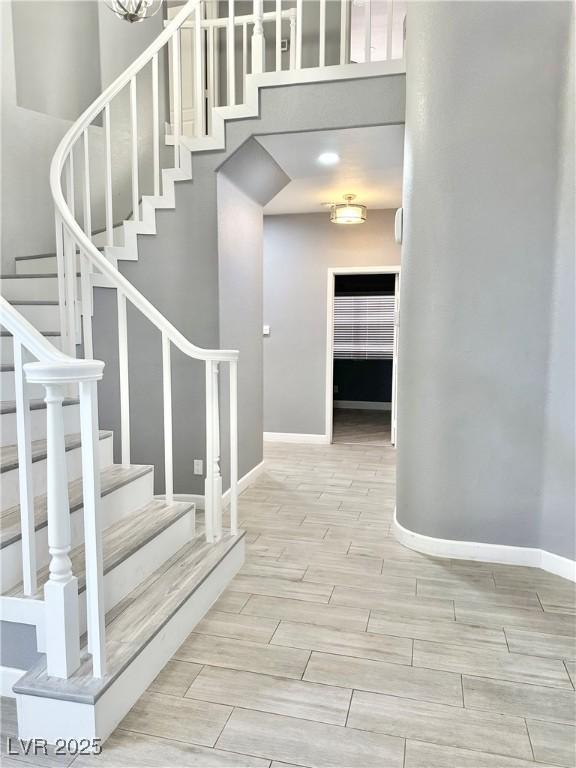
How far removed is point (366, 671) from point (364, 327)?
6.23 meters

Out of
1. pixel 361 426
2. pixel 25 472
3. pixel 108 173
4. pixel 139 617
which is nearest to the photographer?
pixel 25 472

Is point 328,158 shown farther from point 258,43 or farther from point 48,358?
point 48,358

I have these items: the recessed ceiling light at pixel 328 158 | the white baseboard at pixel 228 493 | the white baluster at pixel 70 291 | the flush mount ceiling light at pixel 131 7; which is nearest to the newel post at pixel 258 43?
the recessed ceiling light at pixel 328 158

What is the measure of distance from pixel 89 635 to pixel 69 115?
401 cm

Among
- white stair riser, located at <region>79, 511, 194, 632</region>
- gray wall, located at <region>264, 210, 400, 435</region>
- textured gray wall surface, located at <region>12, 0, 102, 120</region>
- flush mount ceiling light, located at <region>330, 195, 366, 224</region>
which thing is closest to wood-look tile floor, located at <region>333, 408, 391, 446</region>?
gray wall, located at <region>264, 210, 400, 435</region>

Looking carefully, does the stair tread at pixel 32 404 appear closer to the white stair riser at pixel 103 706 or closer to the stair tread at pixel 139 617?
the stair tread at pixel 139 617

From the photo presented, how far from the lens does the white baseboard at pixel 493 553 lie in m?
2.53

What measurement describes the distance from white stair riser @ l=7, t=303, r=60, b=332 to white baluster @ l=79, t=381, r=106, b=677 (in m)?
1.79

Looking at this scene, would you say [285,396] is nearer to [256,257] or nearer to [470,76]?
[256,257]

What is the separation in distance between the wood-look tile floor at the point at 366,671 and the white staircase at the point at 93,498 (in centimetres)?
16

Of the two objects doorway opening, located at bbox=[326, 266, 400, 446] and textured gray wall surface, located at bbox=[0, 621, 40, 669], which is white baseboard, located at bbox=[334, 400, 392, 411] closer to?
doorway opening, located at bbox=[326, 266, 400, 446]

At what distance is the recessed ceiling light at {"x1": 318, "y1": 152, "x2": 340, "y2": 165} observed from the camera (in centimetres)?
351

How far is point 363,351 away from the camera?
767 centimetres

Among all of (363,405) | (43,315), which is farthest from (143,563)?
(363,405)
